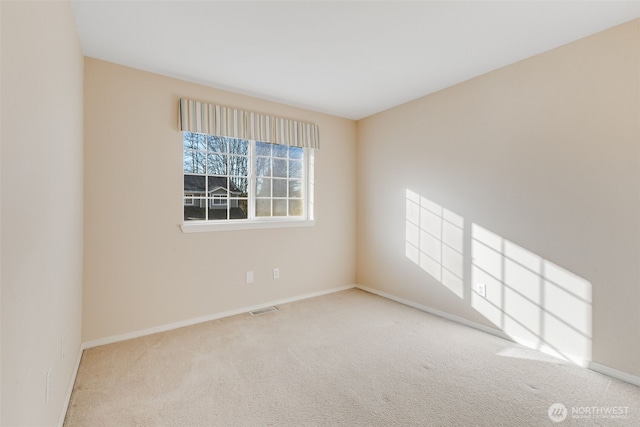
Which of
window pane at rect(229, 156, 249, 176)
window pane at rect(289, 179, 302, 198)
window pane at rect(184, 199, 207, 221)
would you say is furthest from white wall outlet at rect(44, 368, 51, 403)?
window pane at rect(289, 179, 302, 198)

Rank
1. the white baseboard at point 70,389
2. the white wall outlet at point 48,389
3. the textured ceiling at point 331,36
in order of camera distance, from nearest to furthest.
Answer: the white wall outlet at point 48,389
the white baseboard at point 70,389
the textured ceiling at point 331,36

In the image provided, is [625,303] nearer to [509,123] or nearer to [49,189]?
[509,123]

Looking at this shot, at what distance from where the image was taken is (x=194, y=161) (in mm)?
3096

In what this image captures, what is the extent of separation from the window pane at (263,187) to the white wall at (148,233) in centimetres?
45

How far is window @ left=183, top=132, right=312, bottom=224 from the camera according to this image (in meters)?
3.10

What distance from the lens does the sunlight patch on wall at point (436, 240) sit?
3072 millimetres

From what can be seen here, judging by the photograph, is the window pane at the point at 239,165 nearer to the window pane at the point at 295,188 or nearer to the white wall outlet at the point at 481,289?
the window pane at the point at 295,188

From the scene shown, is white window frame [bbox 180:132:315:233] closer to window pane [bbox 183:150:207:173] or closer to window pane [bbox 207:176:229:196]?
window pane [bbox 183:150:207:173]

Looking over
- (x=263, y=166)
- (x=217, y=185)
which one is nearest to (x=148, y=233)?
(x=217, y=185)

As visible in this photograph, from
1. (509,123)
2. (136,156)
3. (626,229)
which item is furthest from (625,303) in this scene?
(136,156)

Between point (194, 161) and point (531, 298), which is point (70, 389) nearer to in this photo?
point (194, 161)

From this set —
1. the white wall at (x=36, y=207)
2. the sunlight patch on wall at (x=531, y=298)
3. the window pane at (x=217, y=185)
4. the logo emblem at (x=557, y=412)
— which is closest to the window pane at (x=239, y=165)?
the window pane at (x=217, y=185)

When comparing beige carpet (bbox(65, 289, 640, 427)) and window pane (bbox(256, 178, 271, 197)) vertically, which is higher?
window pane (bbox(256, 178, 271, 197))

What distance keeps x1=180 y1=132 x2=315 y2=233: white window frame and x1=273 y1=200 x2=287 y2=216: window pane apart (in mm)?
53
